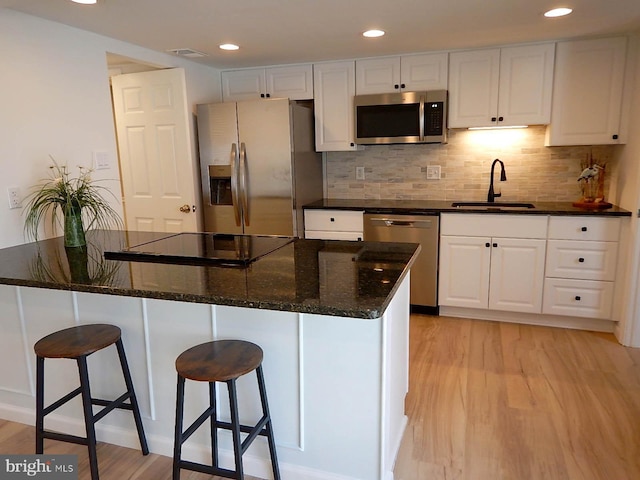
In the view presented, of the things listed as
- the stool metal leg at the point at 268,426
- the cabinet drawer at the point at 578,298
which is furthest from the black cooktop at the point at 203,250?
the cabinet drawer at the point at 578,298

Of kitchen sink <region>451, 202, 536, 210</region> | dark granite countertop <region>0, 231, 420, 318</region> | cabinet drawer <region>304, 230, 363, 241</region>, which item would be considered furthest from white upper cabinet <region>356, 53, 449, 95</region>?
dark granite countertop <region>0, 231, 420, 318</region>

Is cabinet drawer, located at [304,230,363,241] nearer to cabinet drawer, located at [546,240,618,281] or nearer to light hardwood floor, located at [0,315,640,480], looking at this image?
light hardwood floor, located at [0,315,640,480]

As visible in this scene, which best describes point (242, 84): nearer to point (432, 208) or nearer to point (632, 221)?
point (432, 208)

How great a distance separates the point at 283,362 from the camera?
1770 mm

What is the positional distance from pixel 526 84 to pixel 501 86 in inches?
6.8

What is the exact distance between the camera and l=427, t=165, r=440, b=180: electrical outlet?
3951mm

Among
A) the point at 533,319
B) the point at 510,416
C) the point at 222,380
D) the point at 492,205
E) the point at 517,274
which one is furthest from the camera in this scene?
the point at 492,205

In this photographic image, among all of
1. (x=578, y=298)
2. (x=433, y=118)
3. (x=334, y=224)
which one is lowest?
(x=578, y=298)

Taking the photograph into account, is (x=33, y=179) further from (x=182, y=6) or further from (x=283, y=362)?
(x=283, y=362)

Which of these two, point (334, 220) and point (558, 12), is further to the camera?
point (334, 220)

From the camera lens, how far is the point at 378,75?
145 inches

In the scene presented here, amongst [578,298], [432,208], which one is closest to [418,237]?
[432,208]

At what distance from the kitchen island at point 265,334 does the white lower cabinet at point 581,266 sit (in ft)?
5.38

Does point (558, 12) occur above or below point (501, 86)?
above
